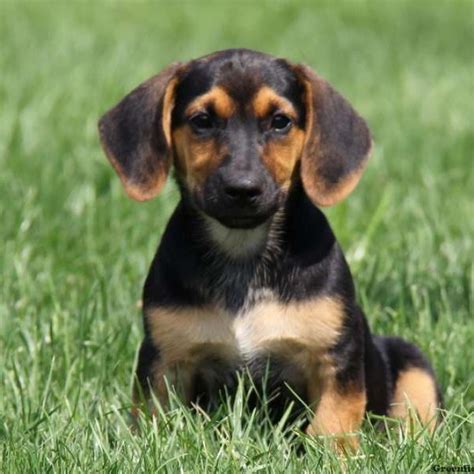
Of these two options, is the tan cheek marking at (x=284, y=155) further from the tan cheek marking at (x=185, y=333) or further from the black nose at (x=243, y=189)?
the tan cheek marking at (x=185, y=333)

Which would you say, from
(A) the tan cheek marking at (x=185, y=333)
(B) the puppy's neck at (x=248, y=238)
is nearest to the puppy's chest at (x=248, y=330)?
(A) the tan cheek marking at (x=185, y=333)

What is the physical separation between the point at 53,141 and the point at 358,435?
4.15 m

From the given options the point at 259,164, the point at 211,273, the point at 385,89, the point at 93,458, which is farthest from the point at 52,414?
the point at 385,89

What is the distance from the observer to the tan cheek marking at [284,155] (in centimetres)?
465

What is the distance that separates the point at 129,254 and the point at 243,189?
2.12m

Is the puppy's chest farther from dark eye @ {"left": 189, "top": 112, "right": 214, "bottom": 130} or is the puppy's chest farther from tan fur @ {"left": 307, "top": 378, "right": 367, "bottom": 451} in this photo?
dark eye @ {"left": 189, "top": 112, "right": 214, "bottom": 130}

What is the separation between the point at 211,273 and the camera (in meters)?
4.81

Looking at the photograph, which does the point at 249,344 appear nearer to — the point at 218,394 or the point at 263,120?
the point at 218,394

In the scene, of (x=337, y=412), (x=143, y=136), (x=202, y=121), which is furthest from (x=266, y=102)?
(x=337, y=412)

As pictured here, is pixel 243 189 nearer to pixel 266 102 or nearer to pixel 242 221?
pixel 242 221

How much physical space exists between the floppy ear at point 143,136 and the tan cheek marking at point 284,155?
411 millimetres

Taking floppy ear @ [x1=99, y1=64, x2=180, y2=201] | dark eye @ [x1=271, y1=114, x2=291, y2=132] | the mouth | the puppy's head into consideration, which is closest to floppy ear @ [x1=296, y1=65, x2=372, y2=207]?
the puppy's head

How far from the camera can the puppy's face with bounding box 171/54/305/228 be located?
454 cm

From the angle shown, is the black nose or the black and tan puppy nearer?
the black nose
